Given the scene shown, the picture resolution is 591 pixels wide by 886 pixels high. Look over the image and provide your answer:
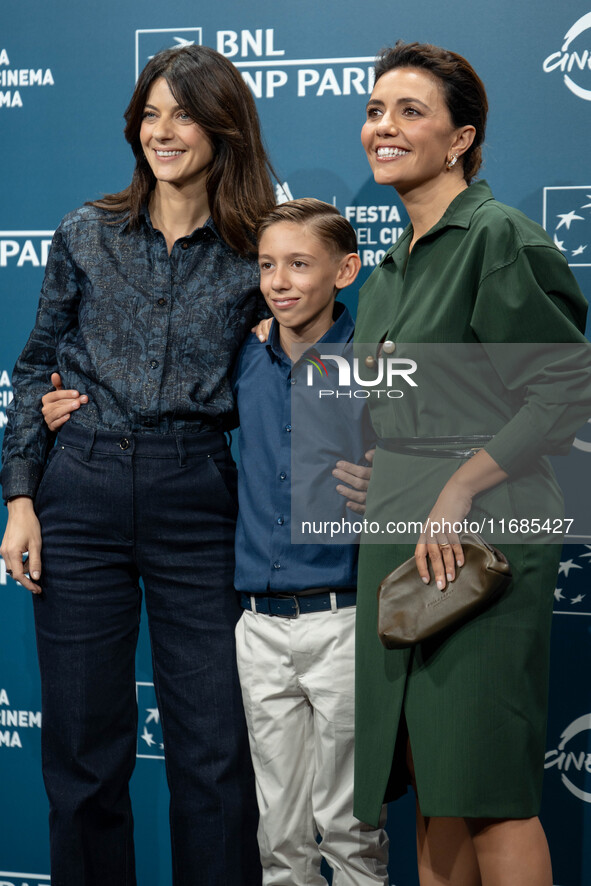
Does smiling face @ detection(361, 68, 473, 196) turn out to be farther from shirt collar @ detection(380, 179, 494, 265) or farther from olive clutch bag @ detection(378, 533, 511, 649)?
olive clutch bag @ detection(378, 533, 511, 649)

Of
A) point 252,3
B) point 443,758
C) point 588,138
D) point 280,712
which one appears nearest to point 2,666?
point 280,712

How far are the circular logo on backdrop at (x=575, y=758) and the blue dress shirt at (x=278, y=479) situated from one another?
0.74m

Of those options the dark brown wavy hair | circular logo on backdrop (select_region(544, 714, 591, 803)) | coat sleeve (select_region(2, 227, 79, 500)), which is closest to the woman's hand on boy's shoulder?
the dark brown wavy hair

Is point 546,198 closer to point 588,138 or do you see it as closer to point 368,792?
point 588,138

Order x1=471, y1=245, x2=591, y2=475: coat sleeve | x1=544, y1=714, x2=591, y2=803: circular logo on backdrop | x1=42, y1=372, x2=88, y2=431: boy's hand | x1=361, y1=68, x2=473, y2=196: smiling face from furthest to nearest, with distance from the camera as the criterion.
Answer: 1. x1=544, y1=714, x2=591, y2=803: circular logo on backdrop
2. x1=42, y1=372, x2=88, y2=431: boy's hand
3. x1=361, y1=68, x2=473, y2=196: smiling face
4. x1=471, y1=245, x2=591, y2=475: coat sleeve

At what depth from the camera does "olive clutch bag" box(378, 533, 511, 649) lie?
1443 mm

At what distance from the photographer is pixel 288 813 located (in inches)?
69.7

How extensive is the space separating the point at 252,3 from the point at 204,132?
0.54 m

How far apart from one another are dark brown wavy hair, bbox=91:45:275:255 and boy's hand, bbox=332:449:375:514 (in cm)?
46

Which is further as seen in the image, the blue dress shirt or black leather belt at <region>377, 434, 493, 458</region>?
the blue dress shirt

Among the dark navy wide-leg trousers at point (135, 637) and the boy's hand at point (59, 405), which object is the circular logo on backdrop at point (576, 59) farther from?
the boy's hand at point (59, 405)

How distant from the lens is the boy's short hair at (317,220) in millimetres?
1747

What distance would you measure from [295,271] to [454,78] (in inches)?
16.0

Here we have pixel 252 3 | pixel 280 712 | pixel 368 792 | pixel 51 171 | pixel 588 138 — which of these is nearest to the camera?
pixel 368 792
